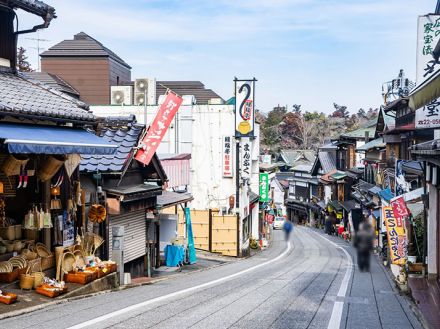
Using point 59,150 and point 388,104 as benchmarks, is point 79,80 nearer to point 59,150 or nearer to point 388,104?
point 388,104

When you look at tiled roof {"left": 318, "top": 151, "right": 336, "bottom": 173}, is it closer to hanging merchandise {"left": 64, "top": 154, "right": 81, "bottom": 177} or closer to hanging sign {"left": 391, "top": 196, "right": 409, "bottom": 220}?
hanging sign {"left": 391, "top": 196, "right": 409, "bottom": 220}

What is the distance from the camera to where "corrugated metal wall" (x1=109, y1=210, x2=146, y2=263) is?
18.3m

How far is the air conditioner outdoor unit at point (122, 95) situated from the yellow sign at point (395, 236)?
2682 cm

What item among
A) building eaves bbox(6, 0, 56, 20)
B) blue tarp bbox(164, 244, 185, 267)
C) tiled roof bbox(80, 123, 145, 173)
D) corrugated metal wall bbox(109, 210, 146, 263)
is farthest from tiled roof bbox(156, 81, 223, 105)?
building eaves bbox(6, 0, 56, 20)

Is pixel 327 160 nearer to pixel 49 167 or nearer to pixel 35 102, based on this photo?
pixel 49 167

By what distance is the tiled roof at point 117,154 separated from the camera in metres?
16.5

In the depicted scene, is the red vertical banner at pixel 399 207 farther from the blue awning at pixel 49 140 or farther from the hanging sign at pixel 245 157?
the hanging sign at pixel 245 157

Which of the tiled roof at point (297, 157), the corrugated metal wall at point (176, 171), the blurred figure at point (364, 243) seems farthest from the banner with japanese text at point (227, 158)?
the tiled roof at point (297, 157)

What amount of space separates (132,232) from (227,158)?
17.2 metres

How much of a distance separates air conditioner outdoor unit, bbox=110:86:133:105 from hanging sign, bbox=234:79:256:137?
9634 mm

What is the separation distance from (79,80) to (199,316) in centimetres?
3535

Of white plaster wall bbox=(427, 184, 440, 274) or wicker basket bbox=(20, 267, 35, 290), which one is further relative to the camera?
white plaster wall bbox=(427, 184, 440, 274)

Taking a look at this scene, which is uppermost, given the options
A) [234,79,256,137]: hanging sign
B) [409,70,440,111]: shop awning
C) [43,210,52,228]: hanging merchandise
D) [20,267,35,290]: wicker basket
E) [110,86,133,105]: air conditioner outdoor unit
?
[110,86,133,105]: air conditioner outdoor unit

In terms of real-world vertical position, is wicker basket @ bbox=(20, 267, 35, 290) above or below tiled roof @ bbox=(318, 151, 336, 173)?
below
